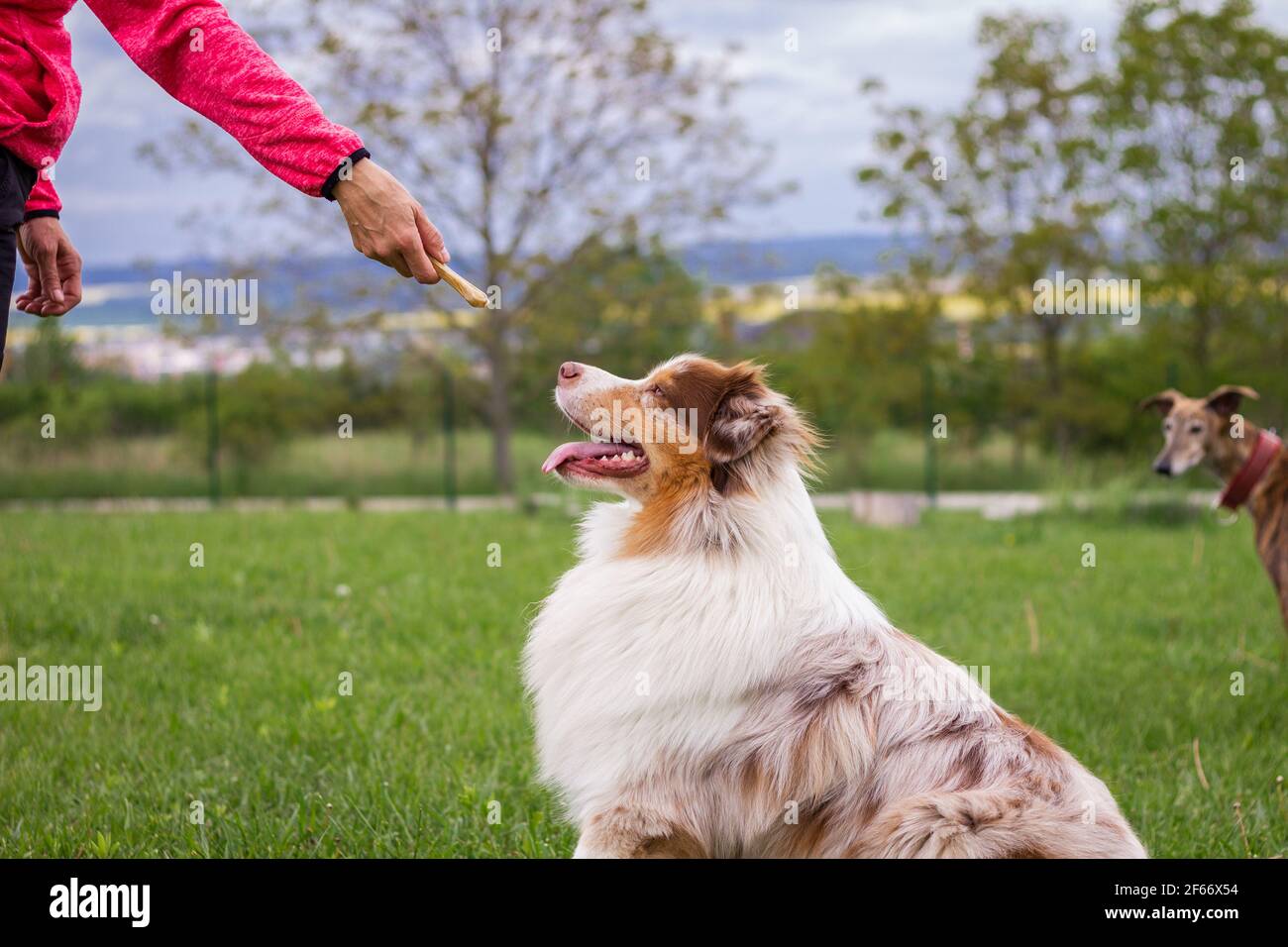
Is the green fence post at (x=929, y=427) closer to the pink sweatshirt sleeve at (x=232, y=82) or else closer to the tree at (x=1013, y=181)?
the tree at (x=1013, y=181)

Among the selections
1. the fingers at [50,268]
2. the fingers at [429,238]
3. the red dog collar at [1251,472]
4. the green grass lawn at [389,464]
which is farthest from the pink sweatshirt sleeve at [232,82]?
the green grass lawn at [389,464]

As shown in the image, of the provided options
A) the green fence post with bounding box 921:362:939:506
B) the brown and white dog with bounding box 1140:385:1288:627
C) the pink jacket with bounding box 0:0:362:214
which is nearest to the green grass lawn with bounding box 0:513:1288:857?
the brown and white dog with bounding box 1140:385:1288:627

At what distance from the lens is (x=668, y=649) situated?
10.8 ft

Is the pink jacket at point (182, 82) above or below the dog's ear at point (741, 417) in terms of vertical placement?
above

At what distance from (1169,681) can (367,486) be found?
13228 millimetres

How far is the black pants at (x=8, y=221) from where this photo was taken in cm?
259

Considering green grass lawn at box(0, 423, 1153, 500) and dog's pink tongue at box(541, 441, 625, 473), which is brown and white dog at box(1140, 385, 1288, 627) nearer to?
dog's pink tongue at box(541, 441, 625, 473)

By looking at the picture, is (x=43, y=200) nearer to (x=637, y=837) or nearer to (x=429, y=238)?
(x=429, y=238)

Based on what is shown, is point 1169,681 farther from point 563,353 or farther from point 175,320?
point 175,320

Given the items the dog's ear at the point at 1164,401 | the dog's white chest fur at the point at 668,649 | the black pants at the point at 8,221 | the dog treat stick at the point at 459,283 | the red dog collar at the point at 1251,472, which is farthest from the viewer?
the dog's ear at the point at 1164,401

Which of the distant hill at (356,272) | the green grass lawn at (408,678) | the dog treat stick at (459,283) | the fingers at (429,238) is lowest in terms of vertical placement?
the green grass lawn at (408,678)

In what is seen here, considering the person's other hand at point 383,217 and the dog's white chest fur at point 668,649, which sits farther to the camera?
the dog's white chest fur at point 668,649

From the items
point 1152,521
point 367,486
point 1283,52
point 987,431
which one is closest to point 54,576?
point 367,486

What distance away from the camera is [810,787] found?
3096 millimetres
